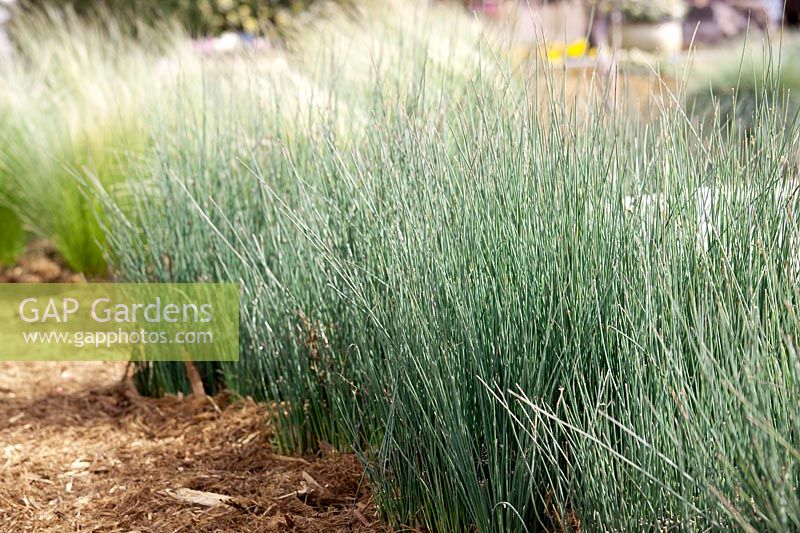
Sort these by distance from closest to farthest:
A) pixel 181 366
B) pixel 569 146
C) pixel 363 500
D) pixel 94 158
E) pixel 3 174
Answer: pixel 569 146 < pixel 363 500 < pixel 181 366 < pixel 94 158 < pixel 3 174

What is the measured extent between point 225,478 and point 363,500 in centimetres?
39

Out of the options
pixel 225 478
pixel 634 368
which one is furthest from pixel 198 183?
pixel 634 368

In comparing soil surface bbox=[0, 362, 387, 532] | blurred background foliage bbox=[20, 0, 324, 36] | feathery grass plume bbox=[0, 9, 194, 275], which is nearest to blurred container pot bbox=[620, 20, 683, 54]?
blurred background foliage bbox=[20, 0, 324, 36]

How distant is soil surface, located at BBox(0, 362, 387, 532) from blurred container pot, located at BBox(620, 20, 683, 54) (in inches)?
268

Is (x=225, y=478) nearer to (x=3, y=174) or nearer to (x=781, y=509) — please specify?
(x=781, y=509)

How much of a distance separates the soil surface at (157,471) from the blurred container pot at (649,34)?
22.4 ft

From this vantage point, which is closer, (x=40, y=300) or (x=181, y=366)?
(x=181, y=366)

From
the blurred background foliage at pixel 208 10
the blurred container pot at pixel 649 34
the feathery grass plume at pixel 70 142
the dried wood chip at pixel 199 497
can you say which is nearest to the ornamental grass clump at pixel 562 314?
the dried wood chip at pixel 199 497

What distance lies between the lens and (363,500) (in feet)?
6.43

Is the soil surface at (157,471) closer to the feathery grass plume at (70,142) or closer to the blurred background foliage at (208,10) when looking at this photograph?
the feathery grass plume at (70,142)

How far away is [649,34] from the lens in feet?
28.0

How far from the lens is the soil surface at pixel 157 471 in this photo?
1974 mm

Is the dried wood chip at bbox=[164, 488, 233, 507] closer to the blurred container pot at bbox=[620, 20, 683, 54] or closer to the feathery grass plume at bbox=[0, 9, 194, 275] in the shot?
the feathery grass plume at bbox=[0, 9, 194, 275]

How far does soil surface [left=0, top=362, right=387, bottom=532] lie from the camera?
1974 mm
